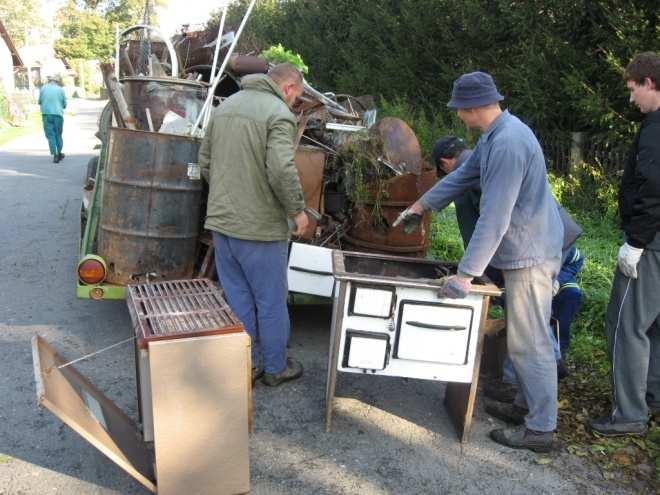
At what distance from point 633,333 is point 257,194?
7.33 ft

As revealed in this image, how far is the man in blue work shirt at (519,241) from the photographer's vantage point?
9.53 ft

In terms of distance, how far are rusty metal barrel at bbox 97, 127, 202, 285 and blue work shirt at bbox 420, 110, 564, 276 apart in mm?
2069

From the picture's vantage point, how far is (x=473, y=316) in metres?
3.12

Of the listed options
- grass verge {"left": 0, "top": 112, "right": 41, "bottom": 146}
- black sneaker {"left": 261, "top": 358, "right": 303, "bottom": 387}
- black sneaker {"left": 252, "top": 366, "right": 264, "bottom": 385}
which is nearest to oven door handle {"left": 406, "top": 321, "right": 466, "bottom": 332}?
black sneaker {"left": 261, "top": 358, "right": 303, "bottom": 387}

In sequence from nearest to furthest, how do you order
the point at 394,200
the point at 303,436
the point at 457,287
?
the point at 457,287
the point at 303,436
the point at 394,200

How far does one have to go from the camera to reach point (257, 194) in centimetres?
351

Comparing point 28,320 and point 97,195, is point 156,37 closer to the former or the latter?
point 97,195

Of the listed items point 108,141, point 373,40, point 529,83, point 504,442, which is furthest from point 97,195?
point 373,40

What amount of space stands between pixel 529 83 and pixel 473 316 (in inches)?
228

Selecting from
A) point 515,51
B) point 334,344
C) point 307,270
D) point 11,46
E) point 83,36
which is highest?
point 83,36

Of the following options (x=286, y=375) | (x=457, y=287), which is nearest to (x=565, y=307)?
(x=457, y=287)

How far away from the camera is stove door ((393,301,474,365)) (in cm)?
311

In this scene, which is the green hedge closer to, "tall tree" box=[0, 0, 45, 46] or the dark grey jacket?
the dark grey jacket

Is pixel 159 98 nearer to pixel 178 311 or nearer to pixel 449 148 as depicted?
pixel 449 148
